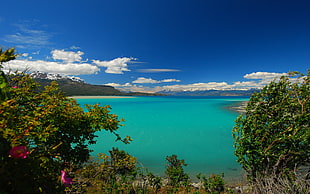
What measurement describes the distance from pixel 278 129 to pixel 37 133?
930cm

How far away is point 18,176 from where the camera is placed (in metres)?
2.03

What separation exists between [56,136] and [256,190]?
867 centimetres

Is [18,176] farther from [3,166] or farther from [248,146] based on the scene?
[248,146]

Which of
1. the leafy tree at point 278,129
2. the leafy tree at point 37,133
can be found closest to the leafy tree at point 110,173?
the leafy tree at point 37,133

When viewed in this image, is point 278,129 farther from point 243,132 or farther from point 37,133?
point 37,133

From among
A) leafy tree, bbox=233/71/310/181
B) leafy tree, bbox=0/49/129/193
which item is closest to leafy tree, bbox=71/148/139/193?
leafy tree, bbox=0/49/129/193

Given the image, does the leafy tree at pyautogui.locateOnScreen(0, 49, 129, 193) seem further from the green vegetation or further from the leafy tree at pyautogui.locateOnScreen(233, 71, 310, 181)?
the leafy tree at pyautogui.locateOnScreen(233, 71, 310, 181)

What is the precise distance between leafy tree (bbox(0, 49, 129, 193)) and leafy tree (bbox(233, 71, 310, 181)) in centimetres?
674

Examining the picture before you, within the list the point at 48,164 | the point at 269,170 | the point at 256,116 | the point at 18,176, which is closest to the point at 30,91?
the point at 48,164

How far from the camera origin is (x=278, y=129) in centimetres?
719

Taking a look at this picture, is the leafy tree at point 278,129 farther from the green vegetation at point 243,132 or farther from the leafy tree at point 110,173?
the leafy tree at point 110,173

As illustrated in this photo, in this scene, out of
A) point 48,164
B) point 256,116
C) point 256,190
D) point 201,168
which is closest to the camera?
point 48,164

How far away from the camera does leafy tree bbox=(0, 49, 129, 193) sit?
2018 mm

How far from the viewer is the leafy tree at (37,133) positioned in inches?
79.4
